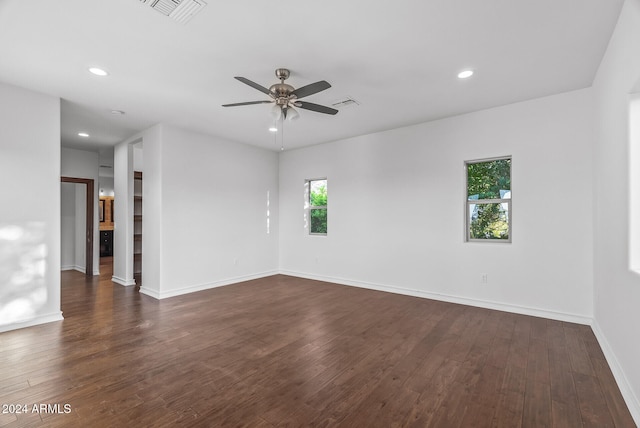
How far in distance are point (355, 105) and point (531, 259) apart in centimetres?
310

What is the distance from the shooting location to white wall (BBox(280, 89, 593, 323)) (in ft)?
11.9

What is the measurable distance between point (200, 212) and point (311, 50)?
3.71 m

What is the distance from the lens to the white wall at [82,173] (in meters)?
6.38

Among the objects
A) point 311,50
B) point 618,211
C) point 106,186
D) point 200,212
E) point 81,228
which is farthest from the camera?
point 106,186

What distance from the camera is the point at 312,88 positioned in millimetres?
2701

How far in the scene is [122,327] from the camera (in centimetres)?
349

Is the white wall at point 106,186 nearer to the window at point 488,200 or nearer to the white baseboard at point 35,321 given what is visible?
the white baseboard at point 35,321

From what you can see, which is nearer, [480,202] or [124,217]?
[480,202]

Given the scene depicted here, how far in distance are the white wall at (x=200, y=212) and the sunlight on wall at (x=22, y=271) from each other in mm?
1451

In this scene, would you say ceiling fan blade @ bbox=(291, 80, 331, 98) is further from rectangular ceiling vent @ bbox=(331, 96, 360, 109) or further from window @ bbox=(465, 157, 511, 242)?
window @ bbox=(465, 157, 511, 242)

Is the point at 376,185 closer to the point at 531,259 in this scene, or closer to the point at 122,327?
the point at 531,259

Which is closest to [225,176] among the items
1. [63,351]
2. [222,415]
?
[63,351]

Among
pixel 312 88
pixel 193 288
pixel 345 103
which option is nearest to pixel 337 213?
pixel 345 103

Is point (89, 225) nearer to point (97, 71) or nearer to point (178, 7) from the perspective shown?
point (97, 71)
